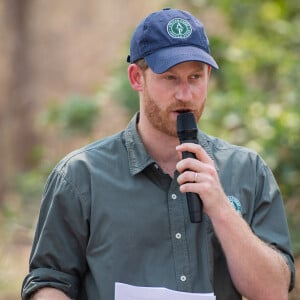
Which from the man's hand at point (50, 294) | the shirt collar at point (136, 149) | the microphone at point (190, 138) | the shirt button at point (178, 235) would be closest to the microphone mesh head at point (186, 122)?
the microphone at point (190, 138)

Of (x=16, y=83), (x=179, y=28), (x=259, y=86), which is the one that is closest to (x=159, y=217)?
(x=179, y=28)

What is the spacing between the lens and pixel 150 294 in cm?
295

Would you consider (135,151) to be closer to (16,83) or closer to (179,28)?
(179,28)

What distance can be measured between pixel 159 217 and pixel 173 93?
44 centimetres

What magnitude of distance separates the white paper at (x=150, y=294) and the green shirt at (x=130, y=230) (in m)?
0.05

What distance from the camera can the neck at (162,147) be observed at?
3184 millimetres

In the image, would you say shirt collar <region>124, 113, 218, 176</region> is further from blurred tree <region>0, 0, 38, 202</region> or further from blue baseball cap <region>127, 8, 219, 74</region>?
blurred tree <region>0, 0, 38, 202</region>

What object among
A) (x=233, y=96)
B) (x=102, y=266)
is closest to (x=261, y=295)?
(x=102, y=266)

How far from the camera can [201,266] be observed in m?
3.03

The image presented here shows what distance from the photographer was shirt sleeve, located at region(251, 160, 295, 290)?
3.12 metres

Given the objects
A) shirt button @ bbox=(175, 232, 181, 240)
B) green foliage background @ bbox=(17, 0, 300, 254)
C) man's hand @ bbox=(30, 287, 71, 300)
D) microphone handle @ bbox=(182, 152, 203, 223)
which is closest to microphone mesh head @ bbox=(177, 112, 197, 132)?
microphone handle @ bbox=(182, 152, 203, 223)

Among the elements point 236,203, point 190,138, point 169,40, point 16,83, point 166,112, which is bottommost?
point 236,203

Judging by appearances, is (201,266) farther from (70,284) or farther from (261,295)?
(70,284)

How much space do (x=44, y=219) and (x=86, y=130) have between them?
4.10 meters
